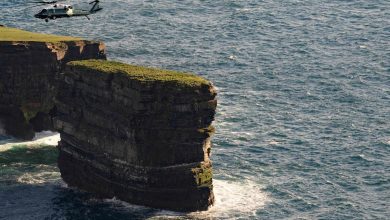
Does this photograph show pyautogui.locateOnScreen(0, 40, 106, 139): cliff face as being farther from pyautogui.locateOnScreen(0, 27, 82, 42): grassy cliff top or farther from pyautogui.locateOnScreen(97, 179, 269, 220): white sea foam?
pyautogui.locateOnScreen(97, 179, 269, 220): white sea foam

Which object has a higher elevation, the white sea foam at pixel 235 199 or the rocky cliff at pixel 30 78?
the rocky cliff at pixel 30 78

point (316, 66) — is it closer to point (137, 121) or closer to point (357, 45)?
point (357, 45)

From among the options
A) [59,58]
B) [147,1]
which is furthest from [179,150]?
[147,1]

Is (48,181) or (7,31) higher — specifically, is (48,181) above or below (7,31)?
below

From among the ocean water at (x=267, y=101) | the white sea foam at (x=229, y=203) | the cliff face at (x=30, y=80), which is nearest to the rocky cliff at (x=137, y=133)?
the white sea foam at (x=229, y=203)

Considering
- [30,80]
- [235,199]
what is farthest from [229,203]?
[30,80]

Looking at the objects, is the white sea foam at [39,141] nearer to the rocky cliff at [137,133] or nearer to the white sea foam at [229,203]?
the rocky cliff at [137,133]
